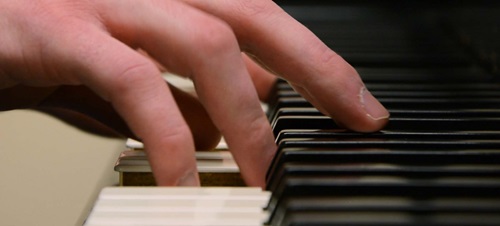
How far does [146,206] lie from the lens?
0.64 meters

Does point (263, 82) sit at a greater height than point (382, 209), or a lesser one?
lesser

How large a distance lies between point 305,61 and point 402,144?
172 millimetres

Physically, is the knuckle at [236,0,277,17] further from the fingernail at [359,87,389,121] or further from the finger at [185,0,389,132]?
the fingernail at [359,87,389,121]

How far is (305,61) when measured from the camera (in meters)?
0.88

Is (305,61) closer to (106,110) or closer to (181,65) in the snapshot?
(181,65)

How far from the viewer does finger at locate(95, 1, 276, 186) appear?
80 centimetres

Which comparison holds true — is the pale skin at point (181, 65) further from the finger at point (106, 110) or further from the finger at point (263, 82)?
the finger at point (263, 82)

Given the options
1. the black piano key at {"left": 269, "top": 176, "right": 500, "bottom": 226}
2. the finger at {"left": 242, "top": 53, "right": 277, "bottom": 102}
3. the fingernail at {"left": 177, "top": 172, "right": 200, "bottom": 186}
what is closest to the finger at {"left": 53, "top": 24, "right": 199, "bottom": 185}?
the fingernail at {"left": 177, "top": 172, "right": 200, "bottom": 186}

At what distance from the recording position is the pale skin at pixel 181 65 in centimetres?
77

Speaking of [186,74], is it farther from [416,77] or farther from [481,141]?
[416,77]

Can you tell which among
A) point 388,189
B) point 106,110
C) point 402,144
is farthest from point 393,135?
point 106,110

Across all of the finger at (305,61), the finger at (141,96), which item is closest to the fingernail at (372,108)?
the finger at (305,61)

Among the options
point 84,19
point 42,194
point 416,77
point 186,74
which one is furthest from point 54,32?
point 416,77

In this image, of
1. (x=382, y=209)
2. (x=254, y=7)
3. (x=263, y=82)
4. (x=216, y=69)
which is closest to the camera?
(x=382, y=209)
